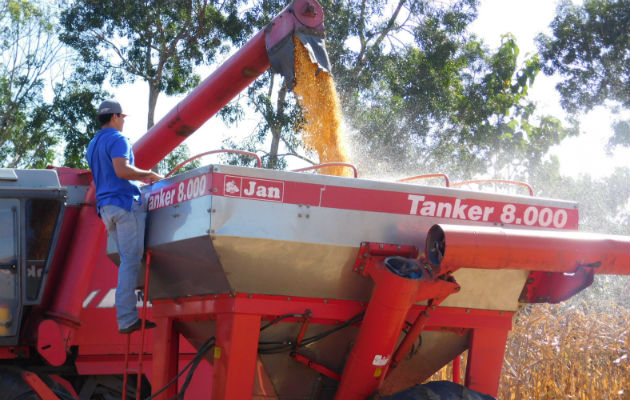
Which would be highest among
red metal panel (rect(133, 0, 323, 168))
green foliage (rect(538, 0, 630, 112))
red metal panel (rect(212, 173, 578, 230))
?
green foliage (rect(538, 0, 630, 112))

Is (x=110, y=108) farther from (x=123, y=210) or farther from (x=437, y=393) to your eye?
(x=437, y=393)

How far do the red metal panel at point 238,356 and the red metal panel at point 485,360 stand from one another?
4.45ft

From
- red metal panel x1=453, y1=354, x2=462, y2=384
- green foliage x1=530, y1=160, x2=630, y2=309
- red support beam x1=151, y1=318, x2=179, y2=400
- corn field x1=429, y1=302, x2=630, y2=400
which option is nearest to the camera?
red support beam x1=151, y1=318, x2=179, y2=400

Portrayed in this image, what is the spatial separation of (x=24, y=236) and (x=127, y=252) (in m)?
2.37

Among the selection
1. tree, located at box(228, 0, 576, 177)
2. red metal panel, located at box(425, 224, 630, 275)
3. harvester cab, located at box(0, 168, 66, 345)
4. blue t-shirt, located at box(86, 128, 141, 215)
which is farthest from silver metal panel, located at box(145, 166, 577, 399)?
tree, located at box(228, 0, 576, 177)

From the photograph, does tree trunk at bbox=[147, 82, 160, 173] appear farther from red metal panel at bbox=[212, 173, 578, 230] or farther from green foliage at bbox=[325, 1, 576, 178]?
red metal panel at bbox=[212, 173, 578, 230]

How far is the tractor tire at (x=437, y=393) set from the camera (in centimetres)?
394

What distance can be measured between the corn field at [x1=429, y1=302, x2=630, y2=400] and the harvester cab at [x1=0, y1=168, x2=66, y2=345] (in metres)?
4.16

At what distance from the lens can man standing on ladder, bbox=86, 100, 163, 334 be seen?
443 cm

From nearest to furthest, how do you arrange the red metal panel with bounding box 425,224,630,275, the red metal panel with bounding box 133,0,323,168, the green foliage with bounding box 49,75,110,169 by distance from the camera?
the red metal panel with bounding box 425,224,630,275 < the red metal panel with bounding box 133,0,323,168 < the green foliage with bounding box 49,75,110,169

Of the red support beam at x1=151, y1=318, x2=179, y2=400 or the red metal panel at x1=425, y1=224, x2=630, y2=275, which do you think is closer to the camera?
the red metal panel at x1=425, y1=224, x2=630, y2=275

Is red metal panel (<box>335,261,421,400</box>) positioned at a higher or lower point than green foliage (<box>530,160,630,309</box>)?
lower

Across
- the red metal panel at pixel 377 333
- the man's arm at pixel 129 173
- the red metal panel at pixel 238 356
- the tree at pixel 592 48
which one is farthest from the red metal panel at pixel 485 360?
the tree at pixel 592 48

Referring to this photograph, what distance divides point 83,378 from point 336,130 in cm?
336
